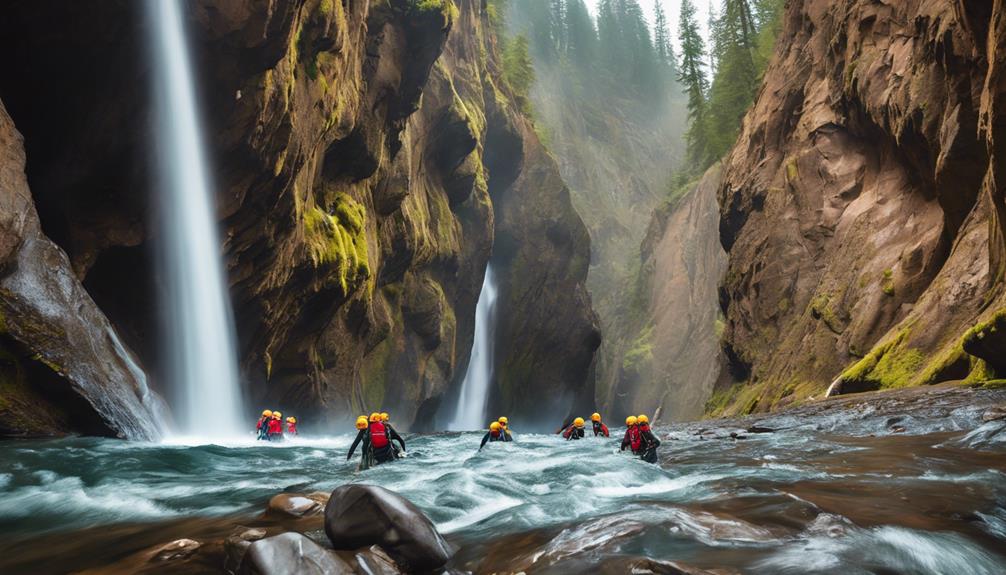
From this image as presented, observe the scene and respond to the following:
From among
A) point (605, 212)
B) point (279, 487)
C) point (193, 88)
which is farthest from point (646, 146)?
point (279, 487)

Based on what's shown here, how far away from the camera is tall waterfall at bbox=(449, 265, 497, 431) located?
4959 centimetres

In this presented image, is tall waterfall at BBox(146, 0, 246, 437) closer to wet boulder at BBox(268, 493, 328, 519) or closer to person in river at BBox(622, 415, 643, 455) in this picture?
wet boulder at BBox(268, 493, 328, 519)

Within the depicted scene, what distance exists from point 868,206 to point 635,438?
1953 cm

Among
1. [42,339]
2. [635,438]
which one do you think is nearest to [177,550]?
[42,339]

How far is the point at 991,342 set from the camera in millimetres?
12945

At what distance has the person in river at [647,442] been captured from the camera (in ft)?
42.9

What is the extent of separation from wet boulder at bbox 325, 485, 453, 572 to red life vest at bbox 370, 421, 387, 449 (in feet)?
27.2

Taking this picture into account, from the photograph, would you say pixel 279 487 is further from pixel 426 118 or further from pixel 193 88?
pixel 426 118

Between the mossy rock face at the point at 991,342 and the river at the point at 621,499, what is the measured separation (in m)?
1.50

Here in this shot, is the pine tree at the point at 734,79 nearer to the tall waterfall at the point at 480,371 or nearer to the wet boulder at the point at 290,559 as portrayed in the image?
the tall waterfall at the point at 480,371

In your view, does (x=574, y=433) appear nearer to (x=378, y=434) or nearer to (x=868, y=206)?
(x=378, y=434)

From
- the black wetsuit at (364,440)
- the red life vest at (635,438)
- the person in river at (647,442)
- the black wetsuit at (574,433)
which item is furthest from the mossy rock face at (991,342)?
the black wetsuit at (364,440)

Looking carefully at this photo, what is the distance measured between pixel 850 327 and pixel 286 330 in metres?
21.8

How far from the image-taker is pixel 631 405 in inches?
2606
